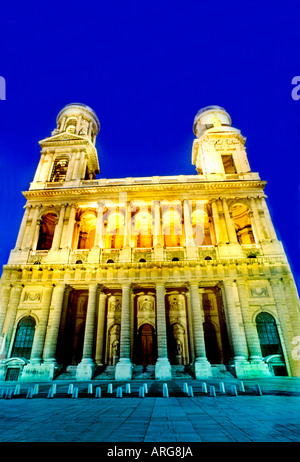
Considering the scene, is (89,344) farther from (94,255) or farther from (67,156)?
(67,156)

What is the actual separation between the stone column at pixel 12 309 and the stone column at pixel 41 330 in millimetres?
2215

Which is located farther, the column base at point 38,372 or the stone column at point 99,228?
the stone column at point 99,228

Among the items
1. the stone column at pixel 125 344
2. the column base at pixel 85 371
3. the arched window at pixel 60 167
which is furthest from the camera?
the arched window at pixel 60 167

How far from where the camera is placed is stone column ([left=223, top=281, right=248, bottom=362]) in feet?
62.1

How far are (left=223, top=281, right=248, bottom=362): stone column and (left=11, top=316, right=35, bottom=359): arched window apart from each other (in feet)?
54.5

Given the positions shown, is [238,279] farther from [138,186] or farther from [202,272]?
[138,186]

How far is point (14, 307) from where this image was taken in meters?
21.9

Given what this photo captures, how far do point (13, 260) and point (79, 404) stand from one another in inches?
697

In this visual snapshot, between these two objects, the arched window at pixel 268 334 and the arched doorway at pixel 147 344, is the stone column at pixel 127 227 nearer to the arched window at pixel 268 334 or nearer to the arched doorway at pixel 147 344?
the arched doorway at pixel 147 344

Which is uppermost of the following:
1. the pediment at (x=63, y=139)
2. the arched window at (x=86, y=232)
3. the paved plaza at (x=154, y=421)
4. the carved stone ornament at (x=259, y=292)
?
the pediment at (x=63, y=139)

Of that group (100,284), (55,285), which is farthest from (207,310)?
(55,285)

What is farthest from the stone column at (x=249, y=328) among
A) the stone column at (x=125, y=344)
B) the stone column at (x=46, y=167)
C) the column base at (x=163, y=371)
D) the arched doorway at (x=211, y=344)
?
the stone column at (x=46, y=167)

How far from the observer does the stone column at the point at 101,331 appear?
2272cm
